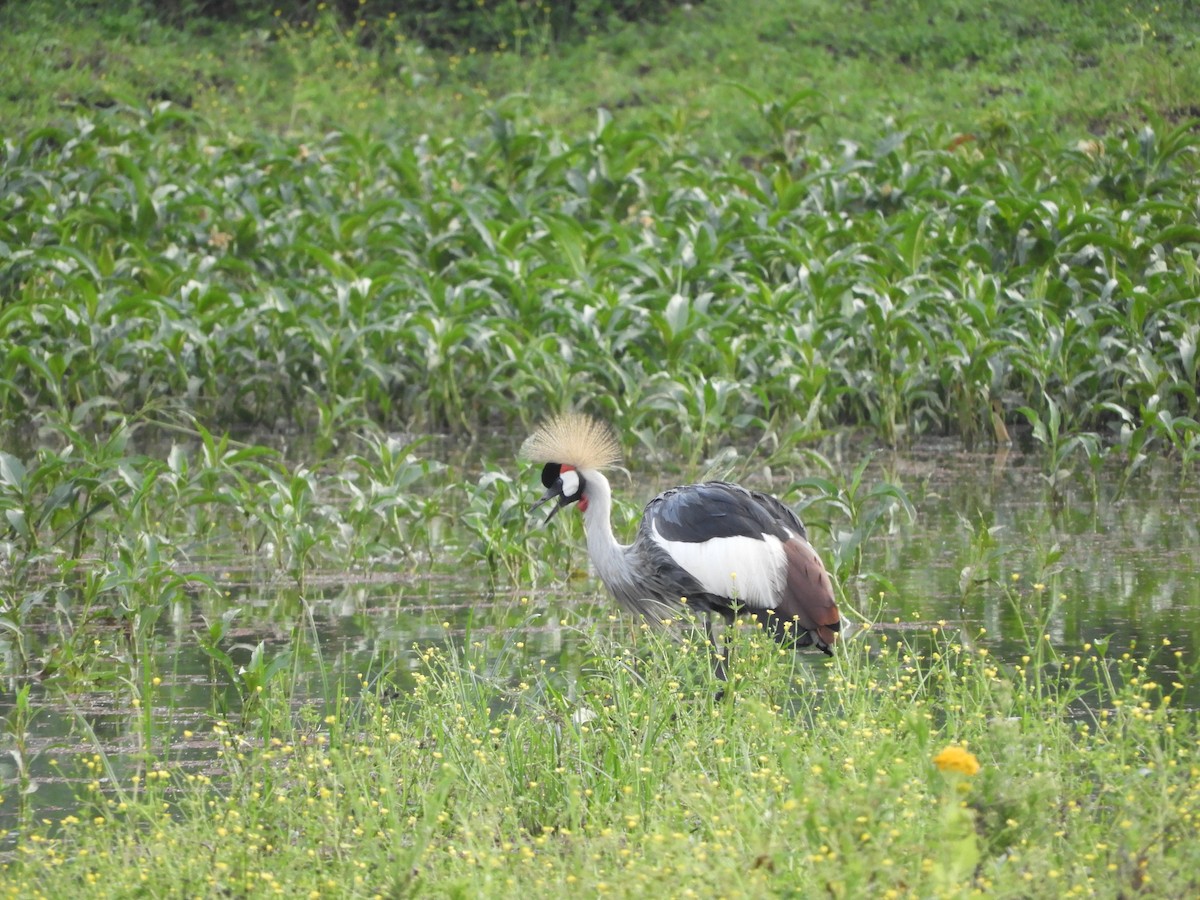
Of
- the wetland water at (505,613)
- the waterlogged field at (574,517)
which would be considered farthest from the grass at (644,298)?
the wetland water at (505,613)

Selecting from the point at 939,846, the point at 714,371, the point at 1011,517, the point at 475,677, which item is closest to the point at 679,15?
the point at 714,371

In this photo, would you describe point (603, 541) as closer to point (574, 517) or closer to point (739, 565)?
point (739, 565)

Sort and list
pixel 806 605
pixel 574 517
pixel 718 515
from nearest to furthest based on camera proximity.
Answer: pixel 806 605 < pixel 718 515 < pixel 574 517

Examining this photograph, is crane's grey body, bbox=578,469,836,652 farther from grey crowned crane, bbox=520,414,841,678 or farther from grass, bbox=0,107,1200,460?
grass, bbox=0,107,1200,460

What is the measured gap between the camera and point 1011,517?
28.2 ft

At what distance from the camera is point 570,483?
6.58 meters

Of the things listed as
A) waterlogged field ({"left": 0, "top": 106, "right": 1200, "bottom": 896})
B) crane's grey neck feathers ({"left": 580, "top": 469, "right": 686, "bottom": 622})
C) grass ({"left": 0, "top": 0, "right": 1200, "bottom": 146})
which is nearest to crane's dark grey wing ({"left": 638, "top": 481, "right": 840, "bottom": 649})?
crane's grey neck feathers ({"left": 580, "top": 469, "right": 686, "bottom": 622})

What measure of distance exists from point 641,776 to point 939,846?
1.18 meters

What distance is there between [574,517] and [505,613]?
92 cm

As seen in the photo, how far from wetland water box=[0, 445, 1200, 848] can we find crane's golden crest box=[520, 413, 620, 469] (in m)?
0.64

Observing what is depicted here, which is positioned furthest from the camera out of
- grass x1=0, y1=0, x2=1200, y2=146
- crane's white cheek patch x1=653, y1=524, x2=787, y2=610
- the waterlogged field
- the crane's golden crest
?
grass x1=0, y1=0, x2=1200, y2=146

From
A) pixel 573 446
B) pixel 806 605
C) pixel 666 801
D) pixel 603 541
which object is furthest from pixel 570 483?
pixel 666 801

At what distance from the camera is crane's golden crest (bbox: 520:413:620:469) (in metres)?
6.52

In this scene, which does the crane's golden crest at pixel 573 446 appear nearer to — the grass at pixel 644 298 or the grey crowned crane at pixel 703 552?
the grey crowned crane at pixel 703 552
